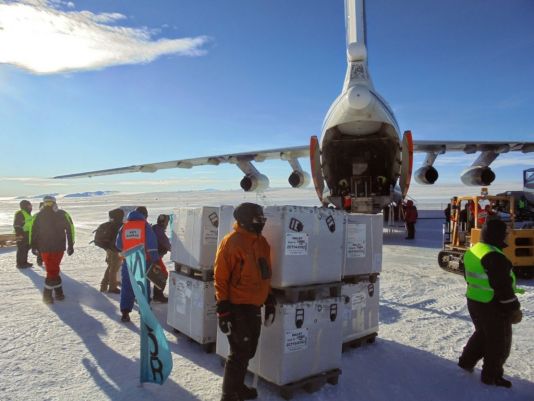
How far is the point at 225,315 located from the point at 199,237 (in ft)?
5.71

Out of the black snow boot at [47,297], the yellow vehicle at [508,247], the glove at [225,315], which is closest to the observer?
the glove at [225,315]

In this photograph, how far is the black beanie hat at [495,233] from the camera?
4012 millimetres

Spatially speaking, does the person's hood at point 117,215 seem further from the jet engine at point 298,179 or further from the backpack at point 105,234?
the jet engine at point 298,179

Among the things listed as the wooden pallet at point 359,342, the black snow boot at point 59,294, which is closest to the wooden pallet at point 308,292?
the wooden pallet at point 359,342

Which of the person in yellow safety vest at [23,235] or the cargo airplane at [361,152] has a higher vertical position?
the cargo airplane at [361,152]

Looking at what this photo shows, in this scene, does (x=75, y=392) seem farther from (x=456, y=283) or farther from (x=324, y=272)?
(x=456, y=283)

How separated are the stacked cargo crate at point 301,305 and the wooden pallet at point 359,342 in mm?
829

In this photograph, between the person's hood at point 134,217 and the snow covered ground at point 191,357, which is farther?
the person's hood at point 134,217

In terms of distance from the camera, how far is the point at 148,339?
3715 mm

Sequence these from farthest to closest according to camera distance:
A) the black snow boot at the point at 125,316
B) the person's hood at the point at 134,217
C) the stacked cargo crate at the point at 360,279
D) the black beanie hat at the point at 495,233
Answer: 1. the black snow boot at the point at 125,316
2. the stacked cargo crate at the point at 360,279
3. the person's hood at the point at 134,217
4. the black beanie hat at the point at 495,233

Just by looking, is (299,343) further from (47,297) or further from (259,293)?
(47,297)

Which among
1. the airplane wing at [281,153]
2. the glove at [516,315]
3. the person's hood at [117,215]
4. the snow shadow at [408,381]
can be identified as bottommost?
the snow shadow at [408,381]

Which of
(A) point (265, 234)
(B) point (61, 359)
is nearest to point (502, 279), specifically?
(A) point (265, 234)

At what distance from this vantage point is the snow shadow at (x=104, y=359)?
3695mm
